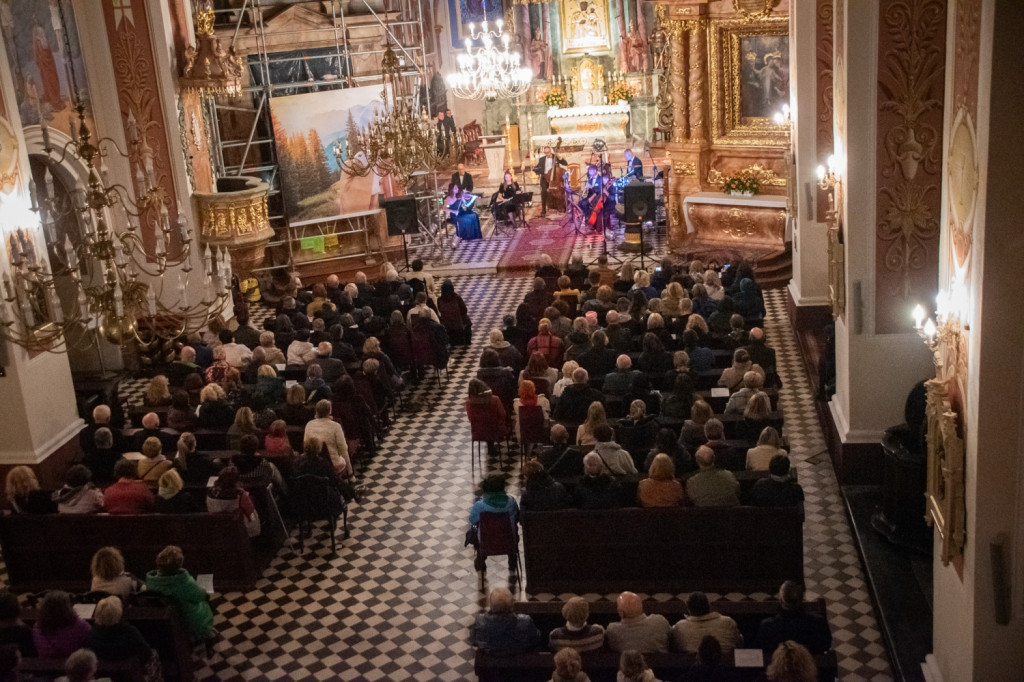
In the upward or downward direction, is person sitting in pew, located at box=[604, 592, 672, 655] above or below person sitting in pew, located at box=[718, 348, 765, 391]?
below

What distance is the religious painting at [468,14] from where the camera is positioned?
30.4m

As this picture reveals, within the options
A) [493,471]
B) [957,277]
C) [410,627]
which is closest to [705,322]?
[493,471]

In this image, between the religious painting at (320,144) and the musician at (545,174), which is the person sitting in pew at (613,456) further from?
the musician at (545,174)

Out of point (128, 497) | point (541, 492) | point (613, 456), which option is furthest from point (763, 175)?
point (128, 497)

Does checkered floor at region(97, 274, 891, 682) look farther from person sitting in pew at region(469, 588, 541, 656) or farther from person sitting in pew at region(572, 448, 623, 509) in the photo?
person sitting in pew at region(469, 588, 541, 656)

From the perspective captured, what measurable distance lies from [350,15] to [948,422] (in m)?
16.8

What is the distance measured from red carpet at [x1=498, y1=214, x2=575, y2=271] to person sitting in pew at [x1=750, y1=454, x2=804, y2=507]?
37.7 ft

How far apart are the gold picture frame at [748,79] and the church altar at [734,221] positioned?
103cm

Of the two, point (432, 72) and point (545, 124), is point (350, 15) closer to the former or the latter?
point (432, 72)

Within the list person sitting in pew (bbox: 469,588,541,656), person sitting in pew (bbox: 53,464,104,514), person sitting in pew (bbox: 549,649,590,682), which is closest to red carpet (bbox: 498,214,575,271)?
person sitting in pew (bbox: 53,464,104,514)

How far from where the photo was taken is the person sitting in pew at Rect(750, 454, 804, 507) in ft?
30.9

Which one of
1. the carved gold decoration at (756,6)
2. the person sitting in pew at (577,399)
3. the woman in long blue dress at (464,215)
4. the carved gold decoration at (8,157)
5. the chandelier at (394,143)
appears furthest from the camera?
the woman in long blue dress at (464,215)

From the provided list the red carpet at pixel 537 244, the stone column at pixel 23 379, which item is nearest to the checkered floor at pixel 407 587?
the stone column at pixel 23 379

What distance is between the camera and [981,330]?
647 centimetres
